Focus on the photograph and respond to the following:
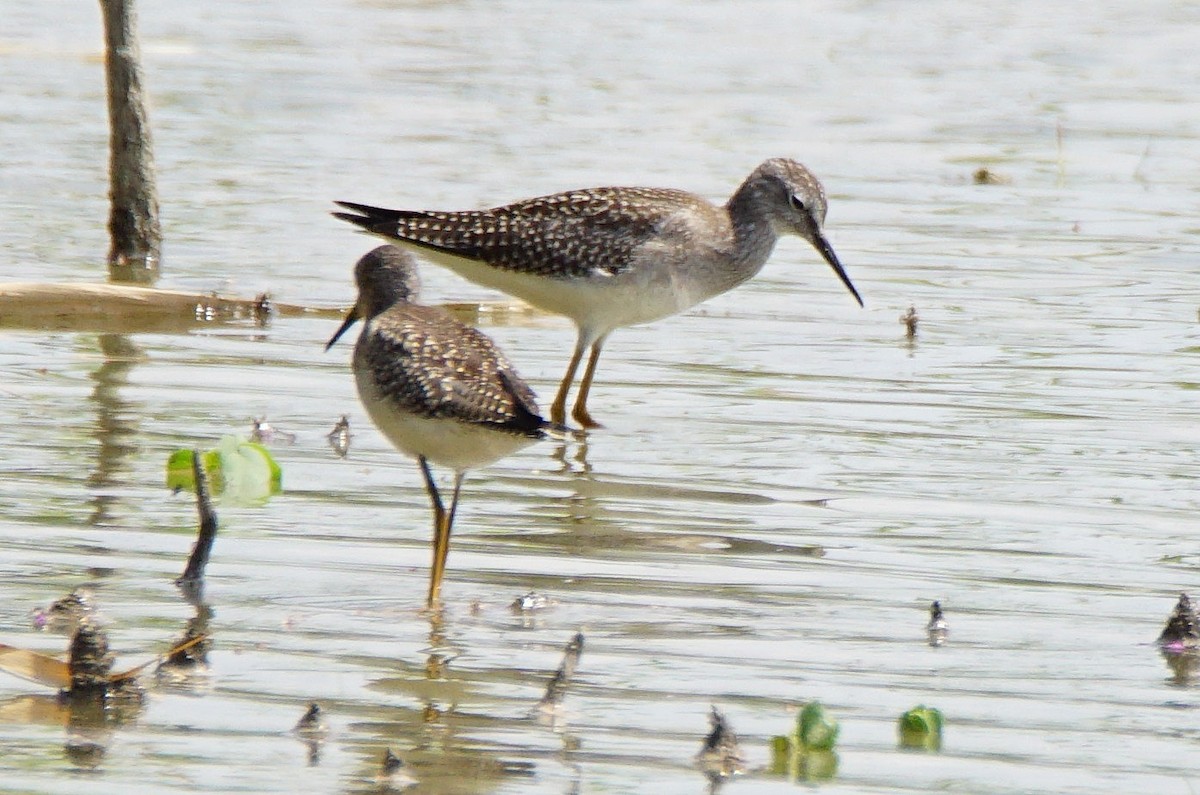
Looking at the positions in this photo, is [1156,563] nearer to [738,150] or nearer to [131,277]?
[131,277]

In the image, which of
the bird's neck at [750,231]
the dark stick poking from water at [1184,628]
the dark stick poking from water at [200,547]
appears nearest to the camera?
the dark stick poking from water at [1184,628]

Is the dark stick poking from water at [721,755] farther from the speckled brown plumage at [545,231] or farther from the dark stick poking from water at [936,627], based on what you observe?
the speckled brown plumage at [545,231]

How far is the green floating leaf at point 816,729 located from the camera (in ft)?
15.3

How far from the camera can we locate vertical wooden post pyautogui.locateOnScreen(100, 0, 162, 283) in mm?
10828

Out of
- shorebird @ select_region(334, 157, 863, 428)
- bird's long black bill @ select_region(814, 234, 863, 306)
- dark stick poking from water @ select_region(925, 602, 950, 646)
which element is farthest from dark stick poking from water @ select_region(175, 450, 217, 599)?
bird's long black bill @ select_region(814, 234, 863, 306)

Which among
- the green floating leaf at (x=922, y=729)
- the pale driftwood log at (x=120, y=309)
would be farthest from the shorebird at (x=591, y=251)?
the green floating leaf at (x=922, y=729)

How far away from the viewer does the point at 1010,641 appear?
18.4 ft

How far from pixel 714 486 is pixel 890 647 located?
1889 mm

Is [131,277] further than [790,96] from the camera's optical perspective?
No

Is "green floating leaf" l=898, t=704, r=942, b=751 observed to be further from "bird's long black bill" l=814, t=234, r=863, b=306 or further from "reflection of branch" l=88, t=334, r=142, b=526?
"bird's long black bill" l=814, t=234, r=863, b=306

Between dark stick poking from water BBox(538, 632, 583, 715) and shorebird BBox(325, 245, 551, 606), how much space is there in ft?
2.59

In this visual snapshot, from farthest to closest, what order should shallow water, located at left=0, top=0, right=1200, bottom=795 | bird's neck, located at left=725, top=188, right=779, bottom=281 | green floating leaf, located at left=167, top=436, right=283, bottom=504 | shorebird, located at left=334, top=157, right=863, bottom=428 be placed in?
bird's neck, located at left=725, top=188, right=779, bottom=281, shorebird, located at left=334, top=157, right=863, bottom=428, green floating leaf, located at left=167, top=436, right=283, bottom=504, shallow water, located at left=0, top=0, right=1200, bottom=795

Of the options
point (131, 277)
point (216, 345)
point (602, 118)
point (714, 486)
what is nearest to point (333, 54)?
point (602, 118)

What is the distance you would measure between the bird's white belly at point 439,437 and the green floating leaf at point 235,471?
1.80ft
